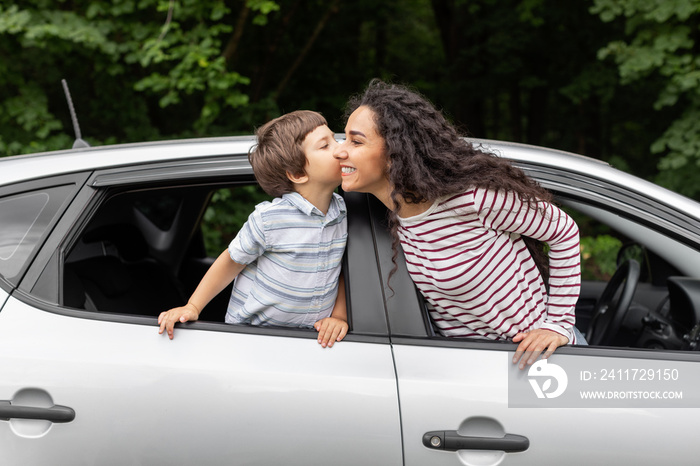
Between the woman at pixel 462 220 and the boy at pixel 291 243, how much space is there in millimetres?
Answer: 137

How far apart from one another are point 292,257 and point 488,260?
1.80 feet

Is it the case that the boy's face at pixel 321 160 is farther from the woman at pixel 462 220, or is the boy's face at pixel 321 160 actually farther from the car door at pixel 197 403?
the car door at pixel 197 403

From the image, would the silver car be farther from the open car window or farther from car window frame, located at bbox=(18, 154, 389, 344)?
the open car window

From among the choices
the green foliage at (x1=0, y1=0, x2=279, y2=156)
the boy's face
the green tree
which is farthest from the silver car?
the green tree

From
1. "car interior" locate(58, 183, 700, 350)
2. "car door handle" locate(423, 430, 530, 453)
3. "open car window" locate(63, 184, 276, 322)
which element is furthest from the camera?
"open car window" locate(63, 184, 276, 322)

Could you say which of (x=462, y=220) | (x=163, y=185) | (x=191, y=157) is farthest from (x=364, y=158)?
(x=163, y=185)

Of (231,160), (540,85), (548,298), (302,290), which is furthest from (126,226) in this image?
(540,85)

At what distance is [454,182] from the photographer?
179 cm

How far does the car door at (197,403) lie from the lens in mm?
1676

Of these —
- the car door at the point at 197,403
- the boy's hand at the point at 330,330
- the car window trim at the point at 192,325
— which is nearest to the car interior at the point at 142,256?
the car window trim at the point at 192,325

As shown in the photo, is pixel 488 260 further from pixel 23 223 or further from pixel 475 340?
pixel 23 223

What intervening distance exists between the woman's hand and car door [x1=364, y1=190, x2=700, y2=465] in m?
0.02

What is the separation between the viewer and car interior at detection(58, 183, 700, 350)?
2205mm

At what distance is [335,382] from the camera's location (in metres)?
1.70
